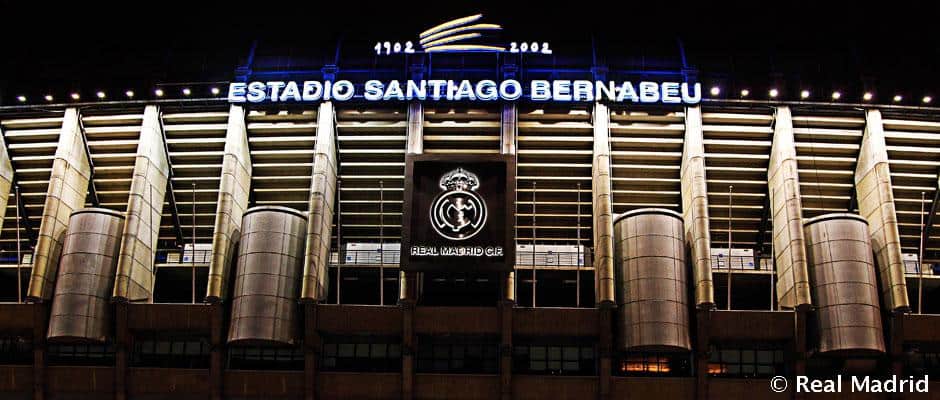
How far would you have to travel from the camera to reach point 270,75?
1944 inches

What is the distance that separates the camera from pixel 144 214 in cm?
4584

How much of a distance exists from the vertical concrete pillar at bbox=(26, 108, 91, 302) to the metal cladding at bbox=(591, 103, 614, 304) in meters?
30.6

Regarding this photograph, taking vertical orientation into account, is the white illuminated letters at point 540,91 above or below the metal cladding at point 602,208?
above

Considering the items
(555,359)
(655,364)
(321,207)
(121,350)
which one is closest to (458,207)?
(321,207)

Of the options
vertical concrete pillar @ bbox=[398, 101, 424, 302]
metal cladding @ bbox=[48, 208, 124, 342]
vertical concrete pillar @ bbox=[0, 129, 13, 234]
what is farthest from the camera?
vertical concrete pillar @ bbox=[0, 129, 13, 234]

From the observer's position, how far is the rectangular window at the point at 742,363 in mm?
45125

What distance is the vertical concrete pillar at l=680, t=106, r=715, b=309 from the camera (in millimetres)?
42812

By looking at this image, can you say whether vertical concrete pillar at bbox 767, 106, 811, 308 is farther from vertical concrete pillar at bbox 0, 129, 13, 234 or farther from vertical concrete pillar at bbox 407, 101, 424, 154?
vertical concrete pillar at bbox 0, 129, 13, 234

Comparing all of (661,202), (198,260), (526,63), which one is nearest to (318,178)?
(198,260)

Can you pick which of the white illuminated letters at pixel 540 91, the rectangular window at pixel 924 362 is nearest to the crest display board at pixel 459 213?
the white illuminated letters at pixel 540 91

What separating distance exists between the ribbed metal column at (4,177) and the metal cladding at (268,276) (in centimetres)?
1604

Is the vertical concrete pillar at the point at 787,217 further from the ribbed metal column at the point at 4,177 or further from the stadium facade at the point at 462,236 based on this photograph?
the ribbed metal column at the point at 4,177

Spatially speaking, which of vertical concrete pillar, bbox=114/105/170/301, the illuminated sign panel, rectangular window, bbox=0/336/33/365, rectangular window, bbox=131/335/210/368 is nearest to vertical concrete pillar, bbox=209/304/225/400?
rectangular window, bbox=131/335/210/368

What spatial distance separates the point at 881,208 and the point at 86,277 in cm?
4427
